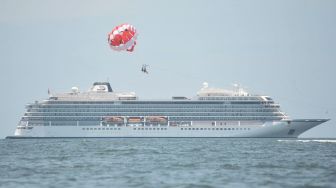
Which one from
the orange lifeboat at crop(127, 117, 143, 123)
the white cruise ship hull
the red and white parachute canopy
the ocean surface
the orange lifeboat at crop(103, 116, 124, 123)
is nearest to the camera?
the ocean surface

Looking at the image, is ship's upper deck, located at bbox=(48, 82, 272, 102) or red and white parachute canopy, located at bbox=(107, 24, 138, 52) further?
ship's upper deck, located at bbox=(48, 82, 272, 102)

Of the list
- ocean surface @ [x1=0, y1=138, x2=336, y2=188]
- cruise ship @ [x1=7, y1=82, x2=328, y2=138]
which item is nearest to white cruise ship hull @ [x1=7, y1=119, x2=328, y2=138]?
cruise ship @ [x1=7, y1=82, x2=328, y2=138]

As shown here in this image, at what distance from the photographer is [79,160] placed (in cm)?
6353

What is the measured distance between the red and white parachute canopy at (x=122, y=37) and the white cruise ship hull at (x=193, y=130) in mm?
40015

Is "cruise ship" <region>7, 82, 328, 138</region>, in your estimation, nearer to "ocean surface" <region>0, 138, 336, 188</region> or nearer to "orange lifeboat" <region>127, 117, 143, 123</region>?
"orange lifeboat" <region>127, 117, 143, 123</region>

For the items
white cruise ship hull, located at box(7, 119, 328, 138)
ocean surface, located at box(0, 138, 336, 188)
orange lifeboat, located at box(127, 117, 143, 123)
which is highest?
orange lifeboat, located at box(127, 117, 143, 123)

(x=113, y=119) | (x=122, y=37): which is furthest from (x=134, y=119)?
(x=122, y=37)

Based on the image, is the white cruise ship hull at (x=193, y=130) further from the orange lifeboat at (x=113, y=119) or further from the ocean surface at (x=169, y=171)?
the ocean surface at (x=169, y=171)

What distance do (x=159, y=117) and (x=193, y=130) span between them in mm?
5470

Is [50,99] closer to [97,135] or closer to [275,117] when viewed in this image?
[97,135]

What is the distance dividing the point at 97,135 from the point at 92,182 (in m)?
85.3

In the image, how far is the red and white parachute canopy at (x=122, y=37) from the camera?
8968 cm

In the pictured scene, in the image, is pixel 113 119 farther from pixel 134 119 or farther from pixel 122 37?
pixel 122 37

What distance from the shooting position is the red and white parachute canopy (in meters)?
89.7
